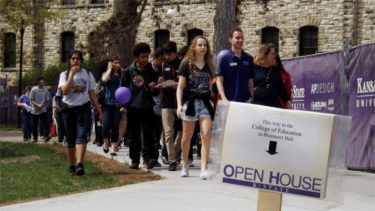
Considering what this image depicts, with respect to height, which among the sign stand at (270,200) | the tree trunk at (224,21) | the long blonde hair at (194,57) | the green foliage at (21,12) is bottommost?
the sign stand at (270,200)

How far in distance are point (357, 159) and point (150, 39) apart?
1239 inches

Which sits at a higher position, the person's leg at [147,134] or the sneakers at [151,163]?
the person's leg at [147,134]

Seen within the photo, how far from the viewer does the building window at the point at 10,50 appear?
158ft

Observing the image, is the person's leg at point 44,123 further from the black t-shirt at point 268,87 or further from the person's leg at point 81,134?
the black t-shirt at point 268,87

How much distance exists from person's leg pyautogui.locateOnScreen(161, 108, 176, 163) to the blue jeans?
4.31 feet

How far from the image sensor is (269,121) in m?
5.69

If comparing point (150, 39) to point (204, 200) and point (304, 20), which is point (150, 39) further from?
point (204, 200)

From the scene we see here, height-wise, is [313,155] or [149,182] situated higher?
[313,155]

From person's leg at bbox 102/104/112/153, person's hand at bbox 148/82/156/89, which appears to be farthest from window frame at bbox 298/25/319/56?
person's hand at bbox 148/82/156/89

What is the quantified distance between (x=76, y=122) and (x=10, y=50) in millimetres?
38264

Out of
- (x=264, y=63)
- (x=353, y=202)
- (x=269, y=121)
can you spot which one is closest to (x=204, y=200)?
(x=353, y=202)

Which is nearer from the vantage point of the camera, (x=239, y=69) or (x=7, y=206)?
(x=7, y=206)

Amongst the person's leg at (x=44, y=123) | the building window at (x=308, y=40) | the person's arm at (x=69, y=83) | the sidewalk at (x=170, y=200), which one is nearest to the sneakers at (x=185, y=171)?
the sidewalk at (x=170, y=200)

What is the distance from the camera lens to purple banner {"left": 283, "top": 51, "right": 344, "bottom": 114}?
13758 mm
